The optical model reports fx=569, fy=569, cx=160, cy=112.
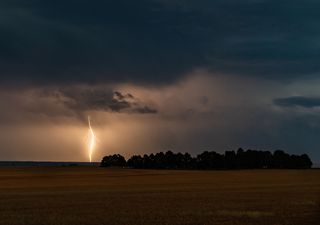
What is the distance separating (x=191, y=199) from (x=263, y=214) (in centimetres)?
1363

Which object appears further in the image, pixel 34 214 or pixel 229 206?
pixel 229 206

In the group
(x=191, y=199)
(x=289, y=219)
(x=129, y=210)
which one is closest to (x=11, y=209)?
(x=129, y=210)

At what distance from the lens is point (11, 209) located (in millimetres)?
42531

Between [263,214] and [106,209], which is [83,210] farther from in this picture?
[263,214]

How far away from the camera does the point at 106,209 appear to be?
4144 centimetres

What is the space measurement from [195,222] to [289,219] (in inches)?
235

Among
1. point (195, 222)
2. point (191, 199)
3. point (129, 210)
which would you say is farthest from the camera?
point (191, 199)

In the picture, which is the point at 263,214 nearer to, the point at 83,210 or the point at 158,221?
the point at 158,221

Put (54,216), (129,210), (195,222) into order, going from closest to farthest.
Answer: (195,222) < (54,216) < (129,210)

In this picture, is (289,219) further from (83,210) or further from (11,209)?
(11,209)

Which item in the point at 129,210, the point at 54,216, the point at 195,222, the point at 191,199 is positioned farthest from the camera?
the point at 191,199

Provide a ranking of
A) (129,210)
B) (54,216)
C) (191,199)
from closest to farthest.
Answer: (54,216) → (129,210) → (191,199)

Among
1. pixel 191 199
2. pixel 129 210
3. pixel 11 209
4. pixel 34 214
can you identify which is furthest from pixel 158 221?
pixel 191 199

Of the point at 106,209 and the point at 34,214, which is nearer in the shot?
the point at 34,214
